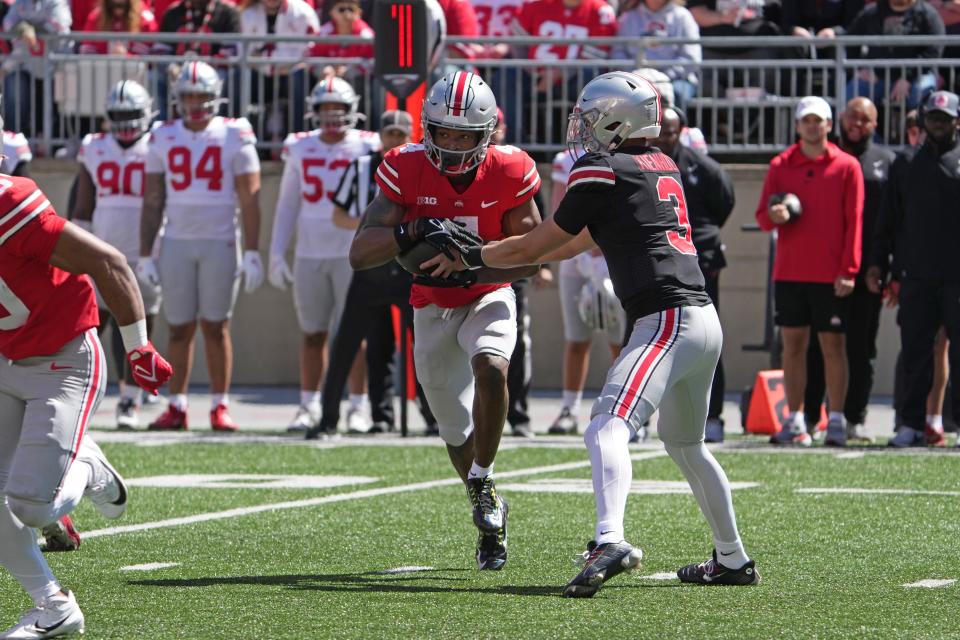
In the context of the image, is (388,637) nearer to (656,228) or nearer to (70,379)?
(70,379)

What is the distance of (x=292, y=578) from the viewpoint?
662 centimetres

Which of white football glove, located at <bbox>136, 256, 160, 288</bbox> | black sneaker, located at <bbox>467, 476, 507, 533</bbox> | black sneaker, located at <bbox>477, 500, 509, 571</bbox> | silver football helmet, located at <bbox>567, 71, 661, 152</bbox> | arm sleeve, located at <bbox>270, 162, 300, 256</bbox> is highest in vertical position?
silver football helmet, located at <bbox>567, 71, 661, 152</bbox>

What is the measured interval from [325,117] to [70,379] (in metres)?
6.72

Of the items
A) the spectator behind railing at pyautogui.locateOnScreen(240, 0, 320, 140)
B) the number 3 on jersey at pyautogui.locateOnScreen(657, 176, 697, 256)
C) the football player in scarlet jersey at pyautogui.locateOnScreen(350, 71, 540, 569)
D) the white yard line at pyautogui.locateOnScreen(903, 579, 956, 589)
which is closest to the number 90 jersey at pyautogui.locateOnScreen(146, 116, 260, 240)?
the spectator behind railing at pyautogui.locateOnScreen(240, 0, 320, 140)

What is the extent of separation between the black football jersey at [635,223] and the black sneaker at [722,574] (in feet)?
2.98

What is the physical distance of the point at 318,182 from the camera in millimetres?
12320

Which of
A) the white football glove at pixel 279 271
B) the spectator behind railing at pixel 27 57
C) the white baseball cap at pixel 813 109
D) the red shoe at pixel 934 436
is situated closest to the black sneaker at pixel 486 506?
the white baseball cap at pixel 813 109

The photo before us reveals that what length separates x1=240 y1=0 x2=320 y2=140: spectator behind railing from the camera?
15.1 meters

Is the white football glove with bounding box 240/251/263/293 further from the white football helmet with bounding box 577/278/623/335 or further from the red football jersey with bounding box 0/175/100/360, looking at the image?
the red football jersey with bounding box 0/175/100/360

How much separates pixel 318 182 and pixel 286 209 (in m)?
0.32

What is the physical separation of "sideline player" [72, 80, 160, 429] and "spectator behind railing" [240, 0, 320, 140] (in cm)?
256

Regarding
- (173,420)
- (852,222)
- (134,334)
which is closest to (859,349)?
(852,222)

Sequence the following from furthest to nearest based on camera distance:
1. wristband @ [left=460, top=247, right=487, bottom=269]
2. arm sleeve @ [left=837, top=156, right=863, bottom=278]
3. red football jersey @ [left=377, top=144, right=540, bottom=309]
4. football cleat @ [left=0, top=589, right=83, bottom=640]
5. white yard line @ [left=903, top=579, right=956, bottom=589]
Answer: arm sleeve @ [left=837, top=156, right=863, bottom=278] → red football jersey @ [left=377, top=144, right=540, bottom=309] → wristband @ [left=460, top=247, right=487, bottom=269] → white yard line @ [left=903, top=579, right=956, bottom=589] → football cleat @ [left=0, top=589, right=83, bottom=640]

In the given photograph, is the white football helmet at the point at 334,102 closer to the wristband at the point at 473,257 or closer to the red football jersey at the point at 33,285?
the wristband at the point at 473,257
